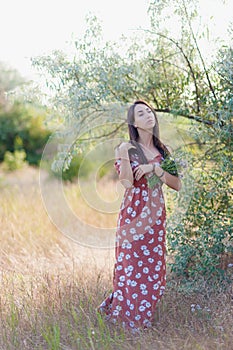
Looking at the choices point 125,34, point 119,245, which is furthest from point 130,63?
point 119,245

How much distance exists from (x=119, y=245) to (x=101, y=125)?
5.49 feet

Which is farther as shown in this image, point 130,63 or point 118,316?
point 130,63

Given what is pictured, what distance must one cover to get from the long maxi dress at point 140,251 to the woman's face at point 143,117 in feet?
0.64

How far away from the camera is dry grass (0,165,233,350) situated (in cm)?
340

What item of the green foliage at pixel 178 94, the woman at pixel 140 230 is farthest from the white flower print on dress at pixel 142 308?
the green foliage at pixel 178 94

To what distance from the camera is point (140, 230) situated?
3.60 m

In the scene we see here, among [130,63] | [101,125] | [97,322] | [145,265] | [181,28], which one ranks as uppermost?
[181,28]

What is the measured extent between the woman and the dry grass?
0.16 metres

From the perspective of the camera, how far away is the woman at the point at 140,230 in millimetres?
3596

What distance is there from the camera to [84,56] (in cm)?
477

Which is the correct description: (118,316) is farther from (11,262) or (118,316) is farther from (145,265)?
(11,262)

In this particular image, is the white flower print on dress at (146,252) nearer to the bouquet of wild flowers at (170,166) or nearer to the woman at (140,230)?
the woman at (140,230)

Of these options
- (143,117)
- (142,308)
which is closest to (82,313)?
(142,308)

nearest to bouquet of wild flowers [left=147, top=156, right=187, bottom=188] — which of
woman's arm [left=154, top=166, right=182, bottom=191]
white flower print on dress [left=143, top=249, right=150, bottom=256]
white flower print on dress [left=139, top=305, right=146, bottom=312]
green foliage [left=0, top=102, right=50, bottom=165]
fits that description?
woman's arm [left=154, top=166, right=182, bottom=191]
